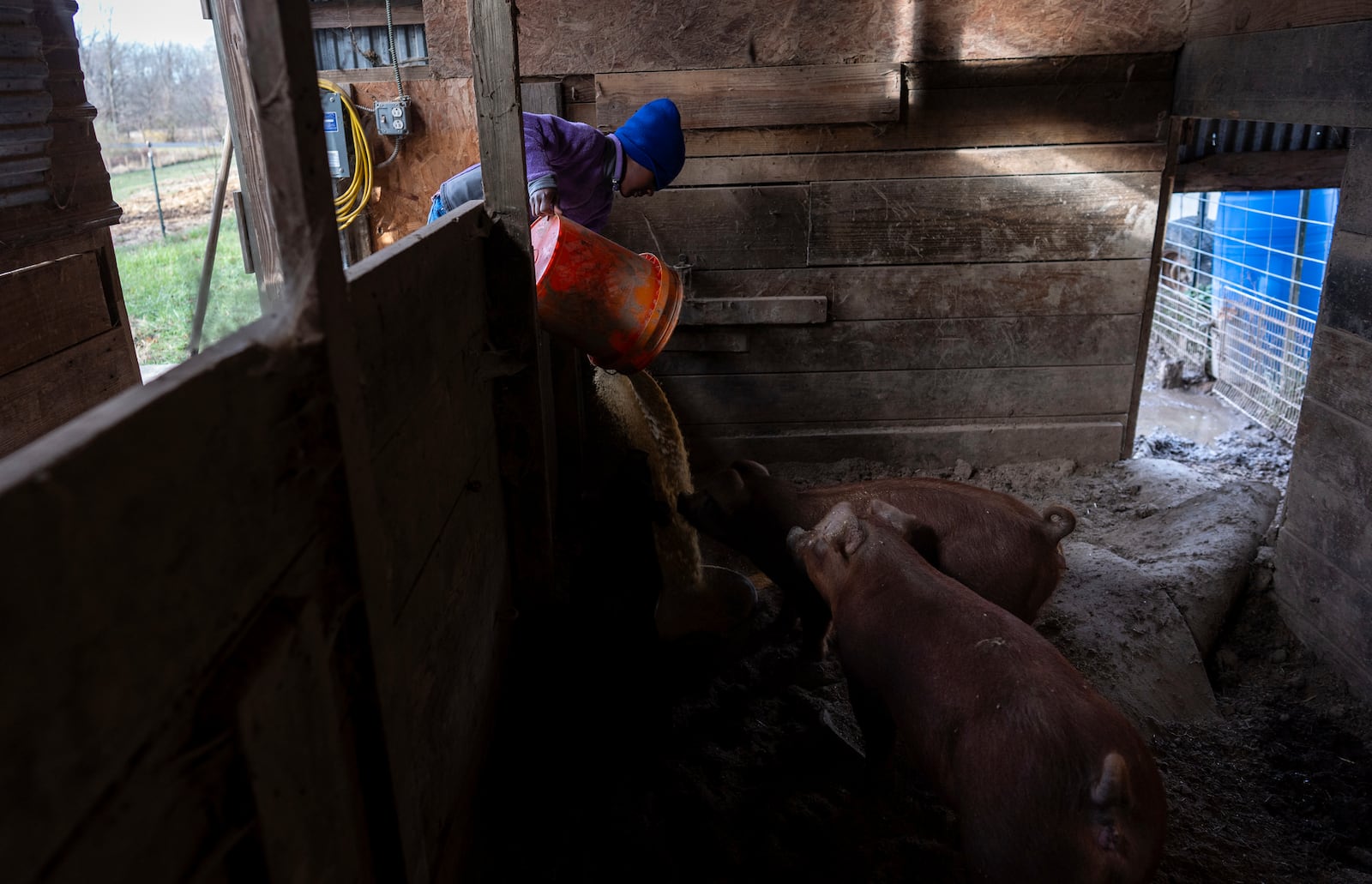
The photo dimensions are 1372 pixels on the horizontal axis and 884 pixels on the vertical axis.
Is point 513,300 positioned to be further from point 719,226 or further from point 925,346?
point 925,346

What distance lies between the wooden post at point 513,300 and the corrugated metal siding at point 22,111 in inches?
69.2

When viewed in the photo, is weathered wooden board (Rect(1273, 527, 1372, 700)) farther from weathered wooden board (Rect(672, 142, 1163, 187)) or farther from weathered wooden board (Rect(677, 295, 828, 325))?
weathered wooden board (Rect(677, 295, 828, 325))

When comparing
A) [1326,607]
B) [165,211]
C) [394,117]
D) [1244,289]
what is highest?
[394,117]

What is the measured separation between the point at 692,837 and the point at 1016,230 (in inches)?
135

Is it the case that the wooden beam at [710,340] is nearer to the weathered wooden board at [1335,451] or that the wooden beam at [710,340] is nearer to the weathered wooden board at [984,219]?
the weathered wooden board at [984,219]

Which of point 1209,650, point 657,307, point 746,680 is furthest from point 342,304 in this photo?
point 1209,650

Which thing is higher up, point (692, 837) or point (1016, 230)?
point (1016, 230)

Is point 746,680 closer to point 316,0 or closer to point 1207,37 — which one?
point 1207,37

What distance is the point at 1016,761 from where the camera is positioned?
6.91ft

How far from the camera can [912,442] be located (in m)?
5.01

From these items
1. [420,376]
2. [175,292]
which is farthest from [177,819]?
[175,292]

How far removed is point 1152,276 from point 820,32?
2163 millimetres

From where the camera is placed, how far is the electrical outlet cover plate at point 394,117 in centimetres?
441

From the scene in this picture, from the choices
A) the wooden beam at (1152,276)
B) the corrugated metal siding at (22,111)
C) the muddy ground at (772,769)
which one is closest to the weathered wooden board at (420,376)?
the muddy ground at (772,769)
